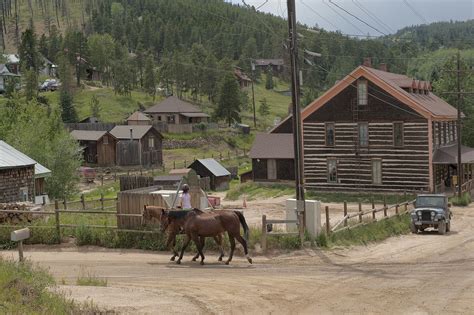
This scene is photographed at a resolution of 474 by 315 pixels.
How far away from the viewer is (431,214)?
3098 cm

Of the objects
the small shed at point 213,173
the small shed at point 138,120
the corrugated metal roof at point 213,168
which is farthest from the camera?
the small shed at point 138,120

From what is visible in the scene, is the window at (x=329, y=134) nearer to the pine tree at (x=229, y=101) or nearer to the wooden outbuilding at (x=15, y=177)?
the wooden outbuilding at (x=15, y=177)

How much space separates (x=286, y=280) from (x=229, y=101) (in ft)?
299

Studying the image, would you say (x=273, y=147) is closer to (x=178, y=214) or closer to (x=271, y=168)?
(x=271, y=168)

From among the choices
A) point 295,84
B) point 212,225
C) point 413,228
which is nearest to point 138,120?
point 413,228

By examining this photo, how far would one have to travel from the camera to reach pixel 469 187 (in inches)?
2021

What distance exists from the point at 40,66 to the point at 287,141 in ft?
305

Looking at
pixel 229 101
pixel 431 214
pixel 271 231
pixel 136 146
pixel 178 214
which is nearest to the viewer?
pixel 178 214

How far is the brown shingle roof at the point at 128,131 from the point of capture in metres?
78.8

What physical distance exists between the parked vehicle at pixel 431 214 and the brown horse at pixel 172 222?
497 inches

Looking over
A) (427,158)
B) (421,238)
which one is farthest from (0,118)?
(421,238)

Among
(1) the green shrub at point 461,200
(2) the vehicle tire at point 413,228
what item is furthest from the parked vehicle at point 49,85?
(2) the vehicle tire at point 413,228

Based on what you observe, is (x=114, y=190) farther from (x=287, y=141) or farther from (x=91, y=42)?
(x=91, y=42)

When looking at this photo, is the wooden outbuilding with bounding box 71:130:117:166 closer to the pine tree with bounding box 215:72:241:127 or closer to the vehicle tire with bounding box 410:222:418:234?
the pine tree with bounding box 215:72:241:127
